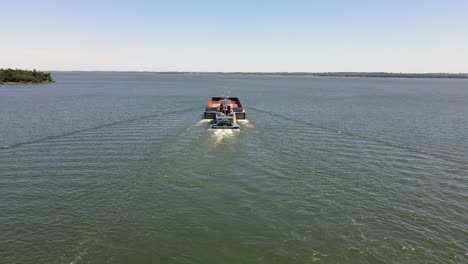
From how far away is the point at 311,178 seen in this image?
31562mm

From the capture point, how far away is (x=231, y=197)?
26969mm

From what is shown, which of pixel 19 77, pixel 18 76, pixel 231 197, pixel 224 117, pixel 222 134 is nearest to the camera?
pixel 231 197

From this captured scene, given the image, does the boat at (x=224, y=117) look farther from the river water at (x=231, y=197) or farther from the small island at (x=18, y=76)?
the small island at (x=18, y=76)

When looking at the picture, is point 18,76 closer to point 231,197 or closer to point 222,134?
point 222,134

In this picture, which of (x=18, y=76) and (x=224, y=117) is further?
(x=18, y=76)

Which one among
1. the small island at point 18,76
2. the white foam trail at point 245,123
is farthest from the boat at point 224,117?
the small island at point 18,76

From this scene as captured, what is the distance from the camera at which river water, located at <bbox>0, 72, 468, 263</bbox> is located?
19750 millimetres

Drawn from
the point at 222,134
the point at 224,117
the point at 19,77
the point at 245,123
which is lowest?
the point at 222,134

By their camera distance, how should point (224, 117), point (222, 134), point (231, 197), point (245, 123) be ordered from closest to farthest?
point (231, 197), point (222, 134), point (224, 117), point (245, 123)

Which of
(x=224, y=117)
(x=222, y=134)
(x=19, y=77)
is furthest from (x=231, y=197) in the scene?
(x=19, y=77)

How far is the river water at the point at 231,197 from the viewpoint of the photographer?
19750mm

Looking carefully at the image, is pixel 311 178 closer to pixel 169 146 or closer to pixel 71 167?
pixel 169 146

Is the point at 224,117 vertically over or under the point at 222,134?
over

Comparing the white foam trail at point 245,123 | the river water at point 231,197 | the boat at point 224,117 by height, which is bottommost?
the river water at point 231,197
